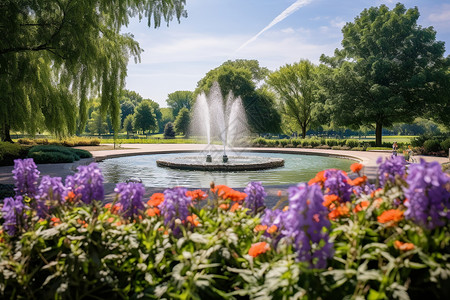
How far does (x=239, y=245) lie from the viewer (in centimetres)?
214

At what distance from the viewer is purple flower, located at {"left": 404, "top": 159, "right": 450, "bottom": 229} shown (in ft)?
5.48

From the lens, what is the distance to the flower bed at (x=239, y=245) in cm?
165

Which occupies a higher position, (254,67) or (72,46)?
(254,67)

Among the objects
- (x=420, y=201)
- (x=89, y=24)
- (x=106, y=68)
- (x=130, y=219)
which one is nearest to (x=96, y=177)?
(x=130, y=219)

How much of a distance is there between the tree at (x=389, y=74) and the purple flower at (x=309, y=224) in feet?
91.0

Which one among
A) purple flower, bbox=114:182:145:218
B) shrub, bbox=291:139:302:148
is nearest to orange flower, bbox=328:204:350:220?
Result: purple flower, bbox=114:182:145:218

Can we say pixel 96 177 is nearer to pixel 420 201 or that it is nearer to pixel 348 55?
pixel 420 201

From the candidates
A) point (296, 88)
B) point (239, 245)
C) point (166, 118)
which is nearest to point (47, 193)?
point (239, 245)

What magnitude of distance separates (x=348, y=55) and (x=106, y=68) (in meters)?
28.8

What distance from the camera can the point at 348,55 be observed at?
32.7m

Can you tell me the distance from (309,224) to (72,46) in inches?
316

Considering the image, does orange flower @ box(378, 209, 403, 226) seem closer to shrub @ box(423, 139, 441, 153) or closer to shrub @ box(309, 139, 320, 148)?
→ shrub @ box(423, 139, 441, 153)

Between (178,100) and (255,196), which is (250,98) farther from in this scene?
(178,100)

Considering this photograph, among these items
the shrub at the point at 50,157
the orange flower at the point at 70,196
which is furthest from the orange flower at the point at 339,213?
the shrub at the point at 50,157
